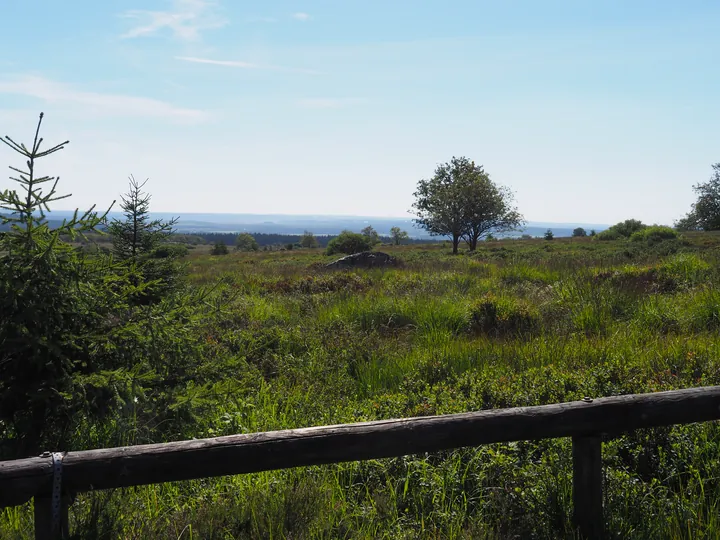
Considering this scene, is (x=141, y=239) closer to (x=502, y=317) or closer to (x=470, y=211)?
(x=502, y=317)

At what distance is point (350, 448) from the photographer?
9.16ft

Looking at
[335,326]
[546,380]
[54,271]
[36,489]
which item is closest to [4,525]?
[36,489]

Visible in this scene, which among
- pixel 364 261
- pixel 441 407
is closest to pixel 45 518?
pixel 441 407

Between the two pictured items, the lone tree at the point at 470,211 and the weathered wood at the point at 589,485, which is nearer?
the weathered wood at the point at 589,485

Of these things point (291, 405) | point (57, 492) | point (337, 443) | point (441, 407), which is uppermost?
point (337, 443)

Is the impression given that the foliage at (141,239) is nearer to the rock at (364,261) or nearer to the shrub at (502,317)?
the shrub at (502,317)

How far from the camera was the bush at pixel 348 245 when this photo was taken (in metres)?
41.4

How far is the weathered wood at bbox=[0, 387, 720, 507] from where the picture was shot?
251cm

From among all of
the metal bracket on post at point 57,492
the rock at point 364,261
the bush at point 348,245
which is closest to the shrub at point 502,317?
the metal bracket on post at point 57,492

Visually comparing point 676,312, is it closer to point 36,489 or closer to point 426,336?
point 426,336

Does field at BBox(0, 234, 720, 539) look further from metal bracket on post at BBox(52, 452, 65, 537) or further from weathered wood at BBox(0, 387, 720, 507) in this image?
weathered wood at BBox(0, 387, 720, 507)

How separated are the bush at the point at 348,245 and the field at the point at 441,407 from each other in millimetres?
30586

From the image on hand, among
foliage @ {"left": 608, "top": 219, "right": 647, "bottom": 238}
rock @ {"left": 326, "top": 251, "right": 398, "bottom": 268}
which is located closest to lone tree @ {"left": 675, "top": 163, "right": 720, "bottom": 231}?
foliage @ {"left": 608, "top": 219, "right": 647, "bottom": 238}

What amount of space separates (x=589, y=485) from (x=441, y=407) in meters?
2.09
